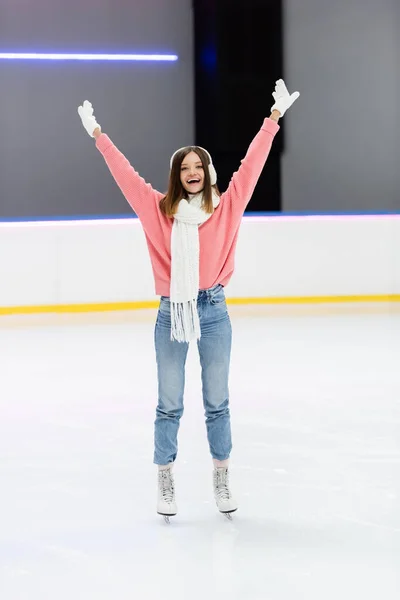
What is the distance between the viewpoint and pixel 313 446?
370cm

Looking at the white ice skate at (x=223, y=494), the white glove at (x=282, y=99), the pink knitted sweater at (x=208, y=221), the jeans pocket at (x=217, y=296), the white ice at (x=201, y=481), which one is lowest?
the white ice at (x=201, y=481)

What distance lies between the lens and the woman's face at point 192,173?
106 inches

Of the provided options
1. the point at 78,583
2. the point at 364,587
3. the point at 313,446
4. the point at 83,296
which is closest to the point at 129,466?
the point at 313,446

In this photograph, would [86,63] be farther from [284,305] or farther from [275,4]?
[284,305]

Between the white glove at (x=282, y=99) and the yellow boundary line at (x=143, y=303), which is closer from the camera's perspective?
the white glove at (x=282, y=99)

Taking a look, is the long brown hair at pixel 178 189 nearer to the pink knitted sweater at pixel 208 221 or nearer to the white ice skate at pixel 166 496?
the pink knitted sweater at pixel 208 221

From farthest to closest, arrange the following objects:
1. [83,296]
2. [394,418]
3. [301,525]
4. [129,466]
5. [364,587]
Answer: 1. [83,296]
2. [394,418]
3. [129,466]
4. [301,525]
5. [364,587]

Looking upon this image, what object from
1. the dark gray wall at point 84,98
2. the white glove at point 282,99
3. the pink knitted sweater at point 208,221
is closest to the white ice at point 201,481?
the pink knitted sweater at point 208,221

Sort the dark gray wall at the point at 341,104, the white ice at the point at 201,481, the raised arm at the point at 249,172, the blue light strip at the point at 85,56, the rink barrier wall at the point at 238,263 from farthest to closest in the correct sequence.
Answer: the dark gray wall at the point at 341,104 < the blue light strip at the point at 85,56 < the rink barrier wall at the point at 238,263 < the raised arm at the point at 249,172 < the white ice at the point at 201,481

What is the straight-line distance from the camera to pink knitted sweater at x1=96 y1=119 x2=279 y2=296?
8.90ft

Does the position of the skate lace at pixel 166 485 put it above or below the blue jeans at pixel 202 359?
below

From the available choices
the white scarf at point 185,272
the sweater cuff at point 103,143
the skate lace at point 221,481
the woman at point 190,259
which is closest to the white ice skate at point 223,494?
the skate lace at point 221,481

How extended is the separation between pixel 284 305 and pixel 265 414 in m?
3.75

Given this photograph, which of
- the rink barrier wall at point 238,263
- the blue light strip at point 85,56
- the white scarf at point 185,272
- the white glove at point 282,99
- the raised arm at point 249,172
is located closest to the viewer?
the white scarf at point 185,272
